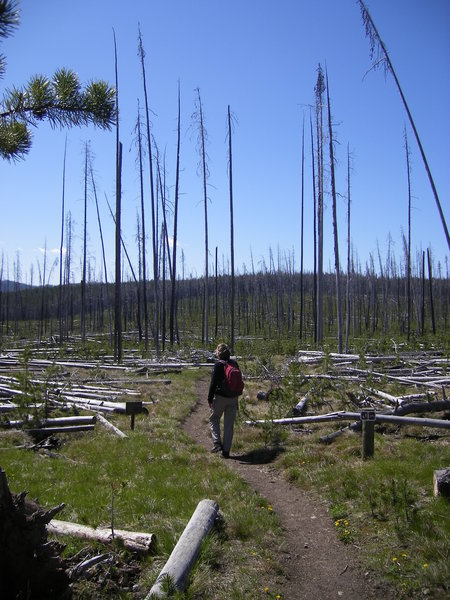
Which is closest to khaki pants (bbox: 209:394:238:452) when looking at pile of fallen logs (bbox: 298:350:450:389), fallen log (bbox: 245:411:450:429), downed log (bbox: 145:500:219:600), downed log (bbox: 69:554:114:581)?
fallen log (bbox: 245:411:450:429)

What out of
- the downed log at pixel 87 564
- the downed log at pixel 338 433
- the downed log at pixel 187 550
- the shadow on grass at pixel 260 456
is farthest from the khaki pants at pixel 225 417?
the downed log at pixel 87 564

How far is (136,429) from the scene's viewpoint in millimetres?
9266

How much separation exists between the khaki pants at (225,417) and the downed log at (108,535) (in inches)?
148

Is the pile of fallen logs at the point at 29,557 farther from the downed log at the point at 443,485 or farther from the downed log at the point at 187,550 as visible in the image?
the downed log at the point at 443,485

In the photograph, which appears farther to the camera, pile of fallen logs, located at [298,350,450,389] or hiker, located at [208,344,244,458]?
pile of fallen logs, located at [298,350,450,389]

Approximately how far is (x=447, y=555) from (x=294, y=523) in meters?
1.70

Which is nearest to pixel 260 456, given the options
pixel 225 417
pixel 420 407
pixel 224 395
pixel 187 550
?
pixel 225 417

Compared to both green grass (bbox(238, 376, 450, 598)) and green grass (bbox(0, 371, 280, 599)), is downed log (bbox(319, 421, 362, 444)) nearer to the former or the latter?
green grass (bbox(238, 376, 450, 598))

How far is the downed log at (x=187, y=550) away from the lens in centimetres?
365

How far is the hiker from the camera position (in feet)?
26.7

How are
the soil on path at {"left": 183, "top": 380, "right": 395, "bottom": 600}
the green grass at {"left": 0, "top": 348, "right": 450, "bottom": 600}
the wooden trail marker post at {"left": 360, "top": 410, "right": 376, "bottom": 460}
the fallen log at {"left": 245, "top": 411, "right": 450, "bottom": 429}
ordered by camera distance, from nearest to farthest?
the soil on path at {"left": 183, "top": 380, "right": 395, "bottom": 600}, the green grass at {"left": 0, "top": 348, "right": 450, "bottom": 600}, the wooden trail marker post at {"left": 360, "top": 410, "right": 376, "bottom": 460}, the fallen log at {"left": 245, "top": 411, "right": 450, "bottom": 429}

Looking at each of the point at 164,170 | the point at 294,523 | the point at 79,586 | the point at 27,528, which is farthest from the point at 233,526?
the point at 164,170

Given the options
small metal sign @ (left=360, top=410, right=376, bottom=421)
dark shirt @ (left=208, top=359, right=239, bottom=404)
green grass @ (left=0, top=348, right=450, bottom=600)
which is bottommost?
green grass @ (left=0, top=348, right=450, bottom=600)

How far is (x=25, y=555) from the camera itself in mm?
3297
